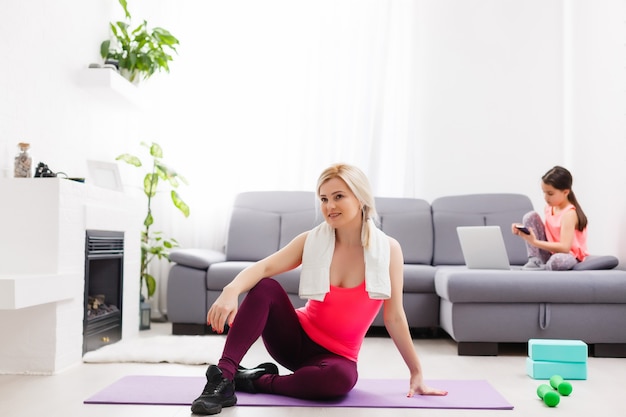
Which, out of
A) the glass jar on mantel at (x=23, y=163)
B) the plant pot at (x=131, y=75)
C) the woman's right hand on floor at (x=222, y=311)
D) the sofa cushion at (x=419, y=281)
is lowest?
the sofa cushion at (x=419, y=281)

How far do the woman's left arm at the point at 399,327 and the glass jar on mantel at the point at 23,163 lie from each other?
1821 millimetres

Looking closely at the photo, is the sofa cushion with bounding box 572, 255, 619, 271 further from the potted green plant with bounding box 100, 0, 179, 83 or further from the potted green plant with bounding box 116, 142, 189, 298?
the potted green plant with bounding box 100, 0, 179, 83

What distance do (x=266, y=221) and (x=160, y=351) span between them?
173cm

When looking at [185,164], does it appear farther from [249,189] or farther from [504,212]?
[504,212]

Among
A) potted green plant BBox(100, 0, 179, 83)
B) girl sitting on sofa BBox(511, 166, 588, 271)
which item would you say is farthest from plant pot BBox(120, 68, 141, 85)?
girl sitting on sofa BBox(511, 166, 588, 271)

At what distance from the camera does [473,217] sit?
499 centimetres

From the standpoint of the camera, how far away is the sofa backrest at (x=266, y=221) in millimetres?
4855

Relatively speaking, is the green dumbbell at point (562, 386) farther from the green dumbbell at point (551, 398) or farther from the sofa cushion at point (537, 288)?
the sofa cushion at point (537, 288)

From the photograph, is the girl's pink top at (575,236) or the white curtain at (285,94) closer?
the girl's pink top at (575,236)

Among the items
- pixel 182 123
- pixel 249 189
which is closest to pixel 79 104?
pixel 182 123

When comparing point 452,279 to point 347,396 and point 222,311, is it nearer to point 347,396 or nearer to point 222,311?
point 347,396

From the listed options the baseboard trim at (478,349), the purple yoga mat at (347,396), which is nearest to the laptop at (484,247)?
the baseboard trim at (478,349)

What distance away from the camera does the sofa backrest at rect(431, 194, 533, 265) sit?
15.9 feet

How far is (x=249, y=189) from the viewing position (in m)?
5.38
